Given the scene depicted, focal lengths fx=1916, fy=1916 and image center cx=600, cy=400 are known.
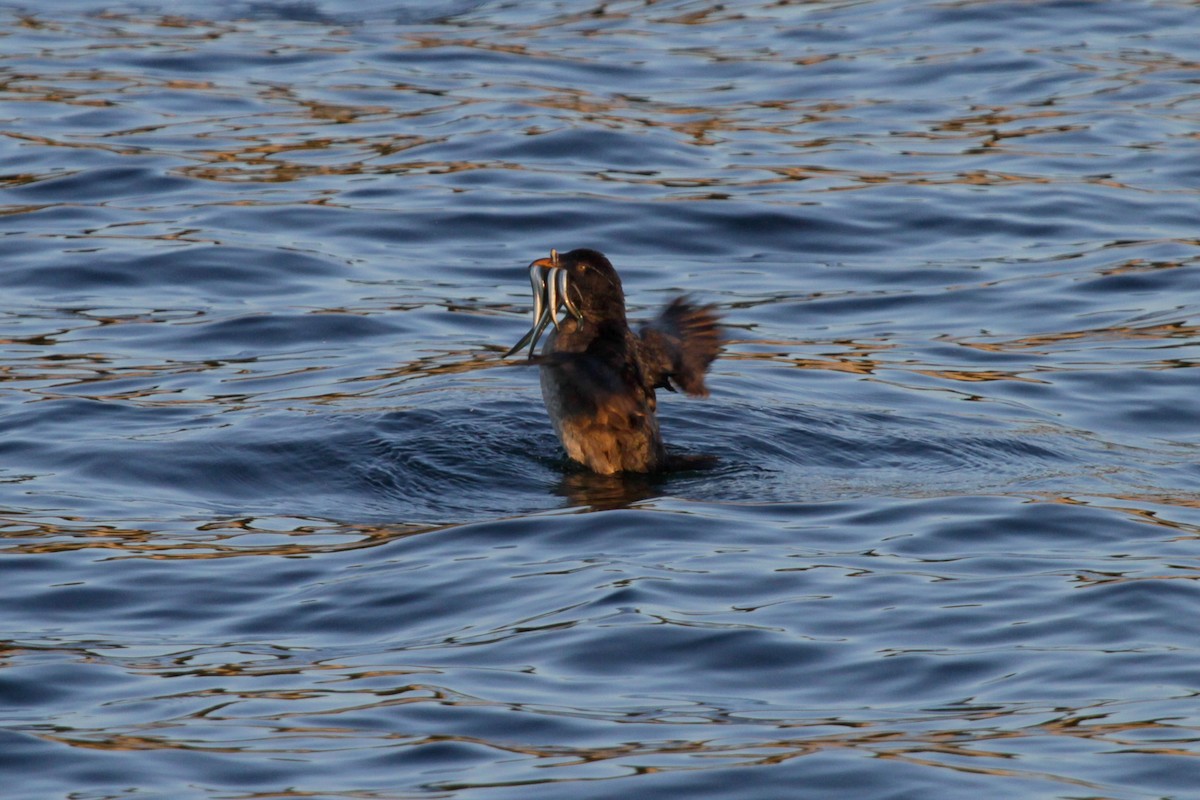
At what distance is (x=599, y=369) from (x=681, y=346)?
684 millimetres

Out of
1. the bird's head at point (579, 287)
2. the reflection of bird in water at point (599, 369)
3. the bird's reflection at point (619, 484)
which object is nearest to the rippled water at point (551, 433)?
the bird's reflection at point (619, 484)

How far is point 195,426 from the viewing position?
28.5ft

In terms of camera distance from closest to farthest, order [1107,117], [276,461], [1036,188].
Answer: [276,461], [1036,188], [1107,117]

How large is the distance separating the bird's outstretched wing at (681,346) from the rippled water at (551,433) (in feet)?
1.12

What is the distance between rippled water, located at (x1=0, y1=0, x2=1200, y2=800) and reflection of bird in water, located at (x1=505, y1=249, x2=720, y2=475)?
24 centimetres

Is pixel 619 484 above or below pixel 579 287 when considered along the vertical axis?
below

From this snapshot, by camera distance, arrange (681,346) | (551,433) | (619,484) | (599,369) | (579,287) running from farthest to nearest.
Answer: (551,433)
(681,346)
(579,287)
(599,369)
(619,484)

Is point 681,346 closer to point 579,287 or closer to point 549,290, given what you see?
point 579,287

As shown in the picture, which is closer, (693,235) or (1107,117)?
(693,235)

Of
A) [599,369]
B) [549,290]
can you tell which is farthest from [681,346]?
[549,290]

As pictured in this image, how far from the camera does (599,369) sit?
27.6ft

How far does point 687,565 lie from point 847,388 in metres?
3.15

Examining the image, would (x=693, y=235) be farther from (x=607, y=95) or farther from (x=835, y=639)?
(x=835, y=639)

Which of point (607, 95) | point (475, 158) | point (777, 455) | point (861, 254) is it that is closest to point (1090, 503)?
point (777, 455)
